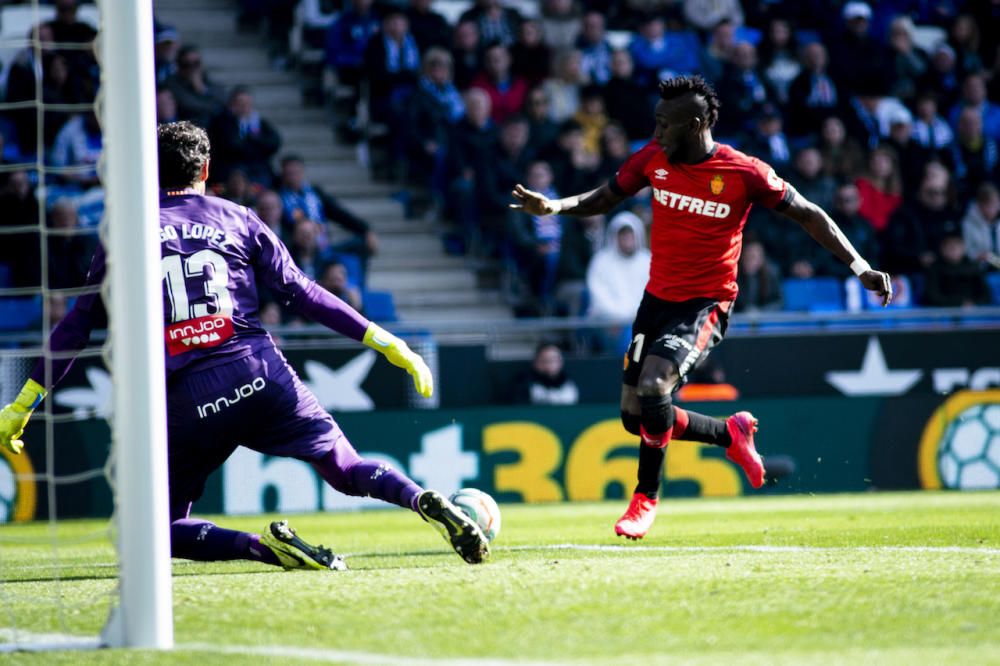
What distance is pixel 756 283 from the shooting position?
1477cm

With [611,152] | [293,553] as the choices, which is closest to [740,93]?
[611,152]

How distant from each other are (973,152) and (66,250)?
10.9 meters

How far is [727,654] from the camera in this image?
4.05m

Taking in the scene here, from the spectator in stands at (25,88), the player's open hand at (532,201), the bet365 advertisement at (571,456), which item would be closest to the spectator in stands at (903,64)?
the bet365 advertisement at (571,456)

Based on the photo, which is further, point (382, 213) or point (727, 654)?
point (382, 213)

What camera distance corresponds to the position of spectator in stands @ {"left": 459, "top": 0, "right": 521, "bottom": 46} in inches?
667

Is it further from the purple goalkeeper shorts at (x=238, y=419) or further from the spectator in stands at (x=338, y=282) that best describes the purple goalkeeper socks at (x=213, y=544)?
the spectator in stands at (x=338, y=282)

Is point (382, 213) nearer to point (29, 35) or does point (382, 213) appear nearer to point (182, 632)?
point (29, 35)

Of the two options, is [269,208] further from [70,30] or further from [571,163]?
[571,163]

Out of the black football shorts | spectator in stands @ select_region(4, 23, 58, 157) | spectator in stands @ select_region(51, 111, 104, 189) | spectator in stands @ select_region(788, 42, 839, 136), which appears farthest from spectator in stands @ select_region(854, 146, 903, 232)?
the black football shorts

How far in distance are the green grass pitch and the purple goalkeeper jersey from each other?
34.9 inches

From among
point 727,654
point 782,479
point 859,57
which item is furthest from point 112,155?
point 859,57

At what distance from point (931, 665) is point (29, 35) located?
13308 mm

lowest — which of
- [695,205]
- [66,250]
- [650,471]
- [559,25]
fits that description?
[650,471]
